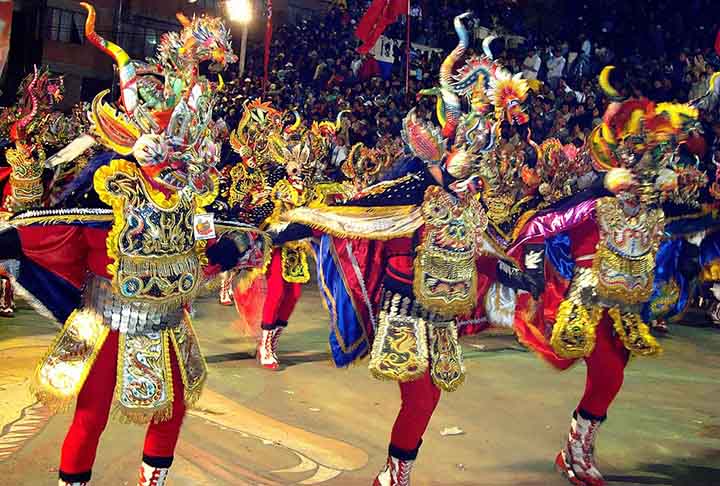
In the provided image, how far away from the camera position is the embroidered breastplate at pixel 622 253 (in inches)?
183

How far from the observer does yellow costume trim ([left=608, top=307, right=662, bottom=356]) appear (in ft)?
15.2

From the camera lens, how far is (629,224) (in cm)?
466

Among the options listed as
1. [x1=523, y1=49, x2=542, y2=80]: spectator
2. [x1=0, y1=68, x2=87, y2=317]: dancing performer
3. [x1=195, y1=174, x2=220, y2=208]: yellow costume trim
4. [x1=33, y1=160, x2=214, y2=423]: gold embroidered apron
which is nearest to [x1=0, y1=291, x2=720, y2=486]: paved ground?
[x1=33, y1=160, x2=214, y2=423]: gold embroidered apron

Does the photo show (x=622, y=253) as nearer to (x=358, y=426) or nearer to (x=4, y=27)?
(x=358, y=426)

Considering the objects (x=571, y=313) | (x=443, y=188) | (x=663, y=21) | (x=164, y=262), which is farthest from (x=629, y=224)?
(x=663, y=21)

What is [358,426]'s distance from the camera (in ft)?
18.3

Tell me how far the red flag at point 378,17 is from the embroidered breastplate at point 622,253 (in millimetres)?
7567

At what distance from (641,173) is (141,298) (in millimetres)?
2832

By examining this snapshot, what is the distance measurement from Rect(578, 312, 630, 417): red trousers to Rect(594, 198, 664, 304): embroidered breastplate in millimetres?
180

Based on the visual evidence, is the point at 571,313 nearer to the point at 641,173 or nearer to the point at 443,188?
the point at 641,173

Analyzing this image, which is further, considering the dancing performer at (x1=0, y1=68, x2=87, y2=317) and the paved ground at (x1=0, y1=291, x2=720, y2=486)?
the dancing performer at (x1=0, y1=68, x2=87, y2=317)

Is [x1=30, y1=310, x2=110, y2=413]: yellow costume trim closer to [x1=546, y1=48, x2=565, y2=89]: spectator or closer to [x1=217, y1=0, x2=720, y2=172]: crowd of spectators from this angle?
[x1=217, y1=0, x2=720, y2=172]: crowd of spectators

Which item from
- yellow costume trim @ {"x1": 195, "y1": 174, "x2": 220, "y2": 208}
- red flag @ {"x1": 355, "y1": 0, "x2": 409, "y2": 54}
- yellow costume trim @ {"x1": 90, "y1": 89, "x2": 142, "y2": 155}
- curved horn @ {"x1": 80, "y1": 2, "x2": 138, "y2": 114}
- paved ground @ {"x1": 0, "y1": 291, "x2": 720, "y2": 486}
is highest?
red flag @ {"x1": 355, "y1": 0, "x2": 409, "y2": 54}

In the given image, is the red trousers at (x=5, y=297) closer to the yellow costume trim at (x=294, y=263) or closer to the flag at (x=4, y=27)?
the yellow costume trim at (x=294, y=263)
